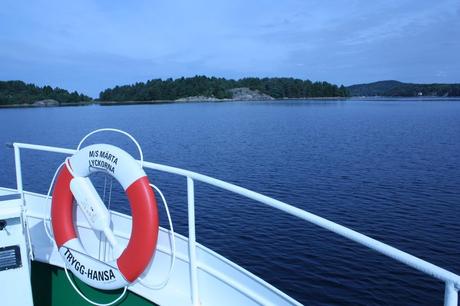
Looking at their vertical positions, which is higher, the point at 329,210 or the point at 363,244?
the point at 363,244

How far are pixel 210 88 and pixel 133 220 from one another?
14008 cm

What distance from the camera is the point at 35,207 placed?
286cm

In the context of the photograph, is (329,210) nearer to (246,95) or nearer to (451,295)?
(451,295)

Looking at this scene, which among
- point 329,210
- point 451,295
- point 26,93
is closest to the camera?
point 451,295

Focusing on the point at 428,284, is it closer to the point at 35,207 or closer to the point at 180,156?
the point at 35,207

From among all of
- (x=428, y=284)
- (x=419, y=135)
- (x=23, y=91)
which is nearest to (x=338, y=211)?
(x=428, y=284)

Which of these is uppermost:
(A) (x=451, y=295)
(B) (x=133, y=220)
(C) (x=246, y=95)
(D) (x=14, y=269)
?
(C) (x=246, y=95)

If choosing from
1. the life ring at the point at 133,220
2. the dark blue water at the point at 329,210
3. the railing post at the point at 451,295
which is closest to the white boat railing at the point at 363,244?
the railing post at the point at 451,295

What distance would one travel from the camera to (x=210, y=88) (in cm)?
14000

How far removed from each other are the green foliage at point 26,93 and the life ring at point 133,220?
402 feet

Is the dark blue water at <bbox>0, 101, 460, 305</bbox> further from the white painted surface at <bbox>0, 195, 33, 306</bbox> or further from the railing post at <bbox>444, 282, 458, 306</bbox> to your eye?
the railing post at <bbox>444, 282, 458, 306</bbox>

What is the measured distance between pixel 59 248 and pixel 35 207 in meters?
0.58

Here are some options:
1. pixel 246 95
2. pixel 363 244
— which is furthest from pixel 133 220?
pixel 246 95

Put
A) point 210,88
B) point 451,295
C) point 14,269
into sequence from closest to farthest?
point 451,295 → point 14,269 → point 210,88
